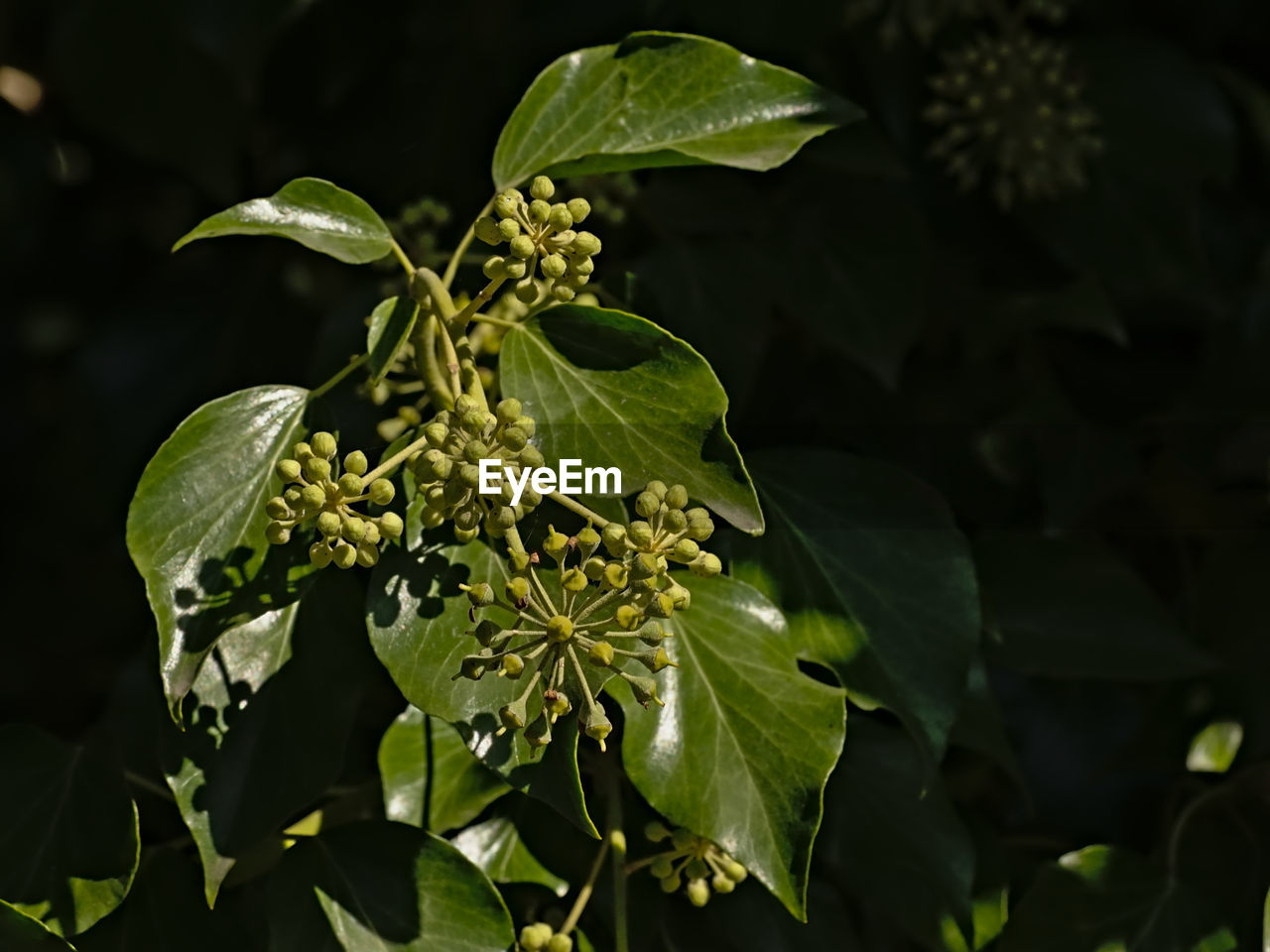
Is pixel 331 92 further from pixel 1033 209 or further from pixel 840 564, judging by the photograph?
pixel 840 564

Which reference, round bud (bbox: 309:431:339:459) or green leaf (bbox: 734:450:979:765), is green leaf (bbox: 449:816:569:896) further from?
round bud (bbox: 309:431:339:459)

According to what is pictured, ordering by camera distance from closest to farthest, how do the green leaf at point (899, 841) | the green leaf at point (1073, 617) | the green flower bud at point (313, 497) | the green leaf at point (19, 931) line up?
the green flower bud at point (313, 497) → the green leaf at point (19, 931) → the green leaf at point (899, 841) → the green leaf at point (1073, 617)

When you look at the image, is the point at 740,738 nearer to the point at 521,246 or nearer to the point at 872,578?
the point at 872,578

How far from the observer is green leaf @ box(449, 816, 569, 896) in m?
1.01

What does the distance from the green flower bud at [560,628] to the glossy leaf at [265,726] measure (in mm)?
240

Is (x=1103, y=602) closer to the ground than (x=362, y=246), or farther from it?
closer to the ground

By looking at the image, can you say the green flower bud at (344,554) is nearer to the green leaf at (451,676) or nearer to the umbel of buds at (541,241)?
the green leaf at (451,676)

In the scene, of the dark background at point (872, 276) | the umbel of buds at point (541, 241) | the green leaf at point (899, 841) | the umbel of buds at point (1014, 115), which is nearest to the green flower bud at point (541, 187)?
the umbel of buds at point (541, 241)

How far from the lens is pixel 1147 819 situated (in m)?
1.41

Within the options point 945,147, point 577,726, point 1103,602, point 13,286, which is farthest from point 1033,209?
point 13,286

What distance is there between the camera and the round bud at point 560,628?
2.51 ft

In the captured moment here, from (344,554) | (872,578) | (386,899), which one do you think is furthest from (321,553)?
(872,578)

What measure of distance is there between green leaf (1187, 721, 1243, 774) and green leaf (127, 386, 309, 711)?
0.94 meters

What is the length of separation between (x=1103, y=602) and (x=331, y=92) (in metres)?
1.07
